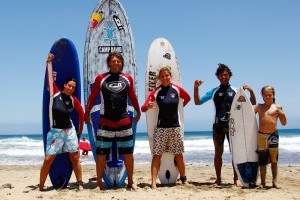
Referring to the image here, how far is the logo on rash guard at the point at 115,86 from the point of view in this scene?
4668mm

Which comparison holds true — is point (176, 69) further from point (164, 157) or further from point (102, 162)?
point (102, 162)

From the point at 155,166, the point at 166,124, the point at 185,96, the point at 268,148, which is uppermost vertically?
the point at 185,96

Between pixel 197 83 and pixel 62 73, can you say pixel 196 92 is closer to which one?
pixel 197 83

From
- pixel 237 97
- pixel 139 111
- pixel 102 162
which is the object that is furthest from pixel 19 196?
pixel 237 97

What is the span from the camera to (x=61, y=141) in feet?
15.5

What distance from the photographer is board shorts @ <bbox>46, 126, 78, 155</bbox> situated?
4.71 metres

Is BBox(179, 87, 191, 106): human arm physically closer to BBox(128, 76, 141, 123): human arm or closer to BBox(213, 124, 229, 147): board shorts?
BBox(213, 124, 229, 147): board shorts

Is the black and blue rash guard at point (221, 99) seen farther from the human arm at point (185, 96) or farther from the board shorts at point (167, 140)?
the board shorts at point (167, 140)

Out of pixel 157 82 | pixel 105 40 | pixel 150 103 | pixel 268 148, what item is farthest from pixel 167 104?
pixel 105 40

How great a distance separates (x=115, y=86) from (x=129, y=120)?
46 centimetres

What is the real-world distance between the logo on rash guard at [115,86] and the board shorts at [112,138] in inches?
20.5

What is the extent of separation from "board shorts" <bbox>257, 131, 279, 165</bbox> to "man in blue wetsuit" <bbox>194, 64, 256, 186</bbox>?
506 mm

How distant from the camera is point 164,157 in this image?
5.38 meters

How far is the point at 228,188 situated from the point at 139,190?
1.17 metres
